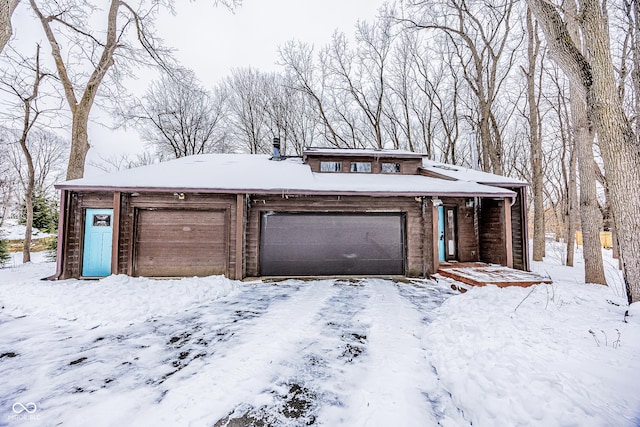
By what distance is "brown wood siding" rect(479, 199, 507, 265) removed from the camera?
7.49 m

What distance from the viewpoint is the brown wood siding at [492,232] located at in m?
7.49

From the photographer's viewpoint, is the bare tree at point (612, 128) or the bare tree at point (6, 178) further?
the bare tree at point (6, 178)

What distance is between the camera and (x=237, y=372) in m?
2.46

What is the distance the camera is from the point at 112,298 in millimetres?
4613

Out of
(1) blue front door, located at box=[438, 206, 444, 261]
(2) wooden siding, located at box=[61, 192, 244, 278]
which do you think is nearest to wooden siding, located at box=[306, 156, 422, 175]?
(1) blue front door, located at box=[438, 206, 444, 261]

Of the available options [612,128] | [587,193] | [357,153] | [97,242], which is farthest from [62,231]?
[587,193]

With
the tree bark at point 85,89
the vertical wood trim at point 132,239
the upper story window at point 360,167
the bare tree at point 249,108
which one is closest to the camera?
the vertical wood trim at point 132,239

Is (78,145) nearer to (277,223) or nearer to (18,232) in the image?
(277,223)

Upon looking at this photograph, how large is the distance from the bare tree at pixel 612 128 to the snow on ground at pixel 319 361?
99cm

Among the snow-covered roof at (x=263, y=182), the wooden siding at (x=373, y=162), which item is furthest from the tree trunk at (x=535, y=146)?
the wooden siding at (x=373, y=162)

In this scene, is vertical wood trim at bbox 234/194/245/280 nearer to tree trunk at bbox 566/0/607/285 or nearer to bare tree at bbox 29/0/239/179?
bare tree at bbox 29/0/239/179

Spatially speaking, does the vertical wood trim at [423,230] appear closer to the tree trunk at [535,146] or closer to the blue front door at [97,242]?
the tree trunk at [535,146]

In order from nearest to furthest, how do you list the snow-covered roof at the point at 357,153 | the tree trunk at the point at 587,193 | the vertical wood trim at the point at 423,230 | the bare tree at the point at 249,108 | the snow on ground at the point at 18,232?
the tree trunk at the point at 587,193
the vertical wood trim at the point at 423,230
the snow-covered roof at the point at 357,153
the snow on ground at the point at 18,232
the bare tree at the point at 249,108

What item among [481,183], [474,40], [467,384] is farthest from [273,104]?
[467,384]
